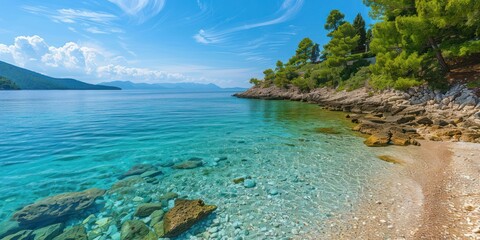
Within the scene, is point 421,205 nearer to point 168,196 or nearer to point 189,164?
point 168,196

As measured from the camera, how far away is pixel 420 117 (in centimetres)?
1698

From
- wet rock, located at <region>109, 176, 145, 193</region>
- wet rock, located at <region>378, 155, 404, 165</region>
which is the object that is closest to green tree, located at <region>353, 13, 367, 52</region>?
wet rock, located at <region>378, 155, 404, 165</region>

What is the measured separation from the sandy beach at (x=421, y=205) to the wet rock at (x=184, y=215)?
2.93m

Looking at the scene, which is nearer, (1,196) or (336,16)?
(1,196)

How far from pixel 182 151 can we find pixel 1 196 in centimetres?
725

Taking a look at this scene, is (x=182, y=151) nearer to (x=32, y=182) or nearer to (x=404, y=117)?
(x=32, y=182)

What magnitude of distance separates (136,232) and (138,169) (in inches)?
187

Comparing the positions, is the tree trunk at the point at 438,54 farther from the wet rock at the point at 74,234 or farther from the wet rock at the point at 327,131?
the wet rock at the point at 74,234

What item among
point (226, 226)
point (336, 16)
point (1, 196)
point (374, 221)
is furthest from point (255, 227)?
point (336, 16)

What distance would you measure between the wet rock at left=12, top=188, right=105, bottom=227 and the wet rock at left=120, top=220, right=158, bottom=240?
2.06 m

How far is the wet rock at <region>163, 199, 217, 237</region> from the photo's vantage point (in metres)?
5.19

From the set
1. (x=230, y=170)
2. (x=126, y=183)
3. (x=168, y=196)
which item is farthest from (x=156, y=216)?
(x=230, y=170)

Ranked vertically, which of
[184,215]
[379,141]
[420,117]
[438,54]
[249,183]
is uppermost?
[438,54]

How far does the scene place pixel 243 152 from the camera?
38.7 ft
